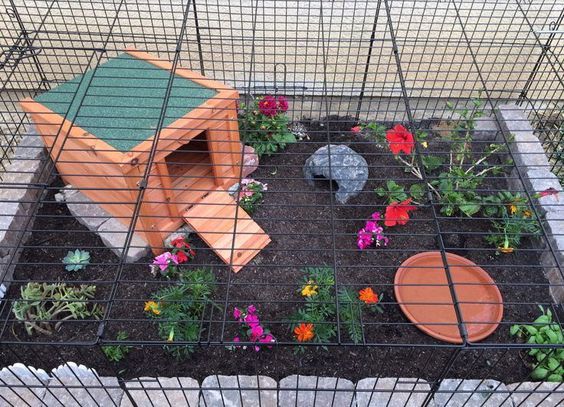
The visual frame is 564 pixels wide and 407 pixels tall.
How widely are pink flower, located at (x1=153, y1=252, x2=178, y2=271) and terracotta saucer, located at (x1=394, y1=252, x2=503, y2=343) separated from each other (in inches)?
45.4

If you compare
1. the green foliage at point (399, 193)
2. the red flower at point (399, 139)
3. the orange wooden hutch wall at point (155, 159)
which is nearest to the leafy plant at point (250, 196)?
the orange wooden hutch wall at point (155, 159)

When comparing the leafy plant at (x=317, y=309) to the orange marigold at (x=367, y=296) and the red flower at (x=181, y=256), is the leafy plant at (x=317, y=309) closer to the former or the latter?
the orange marigold at (x=367, y=296)

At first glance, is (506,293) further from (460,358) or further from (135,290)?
(135,290)

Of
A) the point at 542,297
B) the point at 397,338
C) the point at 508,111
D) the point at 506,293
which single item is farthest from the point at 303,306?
the point at 508,111

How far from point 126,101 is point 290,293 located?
1385 millimetres

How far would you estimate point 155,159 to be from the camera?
2348mm

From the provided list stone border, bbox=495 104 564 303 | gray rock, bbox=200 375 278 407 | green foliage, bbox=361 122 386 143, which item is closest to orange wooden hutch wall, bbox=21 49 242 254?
gray rock, bbox=200 375 278 407

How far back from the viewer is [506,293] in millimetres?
2557

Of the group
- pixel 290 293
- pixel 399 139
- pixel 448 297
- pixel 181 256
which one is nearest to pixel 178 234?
pixel 181 256

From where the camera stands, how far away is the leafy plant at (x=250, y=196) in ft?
9.25

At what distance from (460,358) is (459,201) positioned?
0.91 metres

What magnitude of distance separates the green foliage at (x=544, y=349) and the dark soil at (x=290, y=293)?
7 centimetres

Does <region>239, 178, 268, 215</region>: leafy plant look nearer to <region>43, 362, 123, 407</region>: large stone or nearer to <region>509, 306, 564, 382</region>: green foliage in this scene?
<region>43, 362, 123, 407</region>: large stone

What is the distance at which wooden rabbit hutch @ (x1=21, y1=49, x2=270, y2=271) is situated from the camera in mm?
2346
